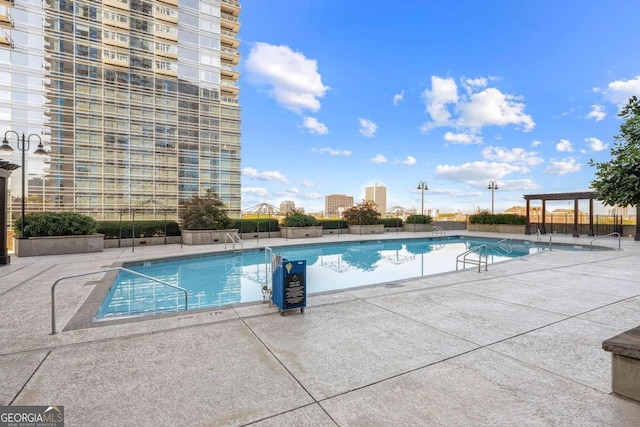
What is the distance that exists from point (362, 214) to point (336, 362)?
19868 mm

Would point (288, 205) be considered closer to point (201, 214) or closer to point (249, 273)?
point (201, 214)

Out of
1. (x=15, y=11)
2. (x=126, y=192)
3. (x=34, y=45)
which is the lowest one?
(x=126, y=192)

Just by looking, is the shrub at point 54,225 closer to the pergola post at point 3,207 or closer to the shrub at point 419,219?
the pergola post at point 3,207

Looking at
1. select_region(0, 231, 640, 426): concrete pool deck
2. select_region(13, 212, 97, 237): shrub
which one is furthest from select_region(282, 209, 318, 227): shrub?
select_region(0, 231, 640, 426): concrete pool deck

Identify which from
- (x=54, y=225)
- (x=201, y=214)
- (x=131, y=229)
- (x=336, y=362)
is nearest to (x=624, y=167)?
(x=336, y=362)

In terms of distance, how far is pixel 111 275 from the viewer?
774 centimetres

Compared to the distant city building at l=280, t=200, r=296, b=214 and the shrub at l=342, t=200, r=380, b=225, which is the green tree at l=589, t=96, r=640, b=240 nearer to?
the distant city building at l=280, t=200, r=296, b=214

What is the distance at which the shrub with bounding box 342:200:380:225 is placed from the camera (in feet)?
74.8

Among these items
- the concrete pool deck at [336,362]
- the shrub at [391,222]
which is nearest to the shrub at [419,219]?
the shrub at [391,222]

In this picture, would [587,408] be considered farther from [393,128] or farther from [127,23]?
[127,23]

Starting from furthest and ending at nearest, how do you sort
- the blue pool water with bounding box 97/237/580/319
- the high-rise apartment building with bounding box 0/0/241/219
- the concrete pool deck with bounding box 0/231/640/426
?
the high-rise apartment building with bounding box 0/0/241/219
the blue pool water with bounding box 97/237/580/319
the concrete pool deck with bounding box 0/231/640/426

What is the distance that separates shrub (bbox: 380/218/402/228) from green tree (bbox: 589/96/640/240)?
71.9 ft

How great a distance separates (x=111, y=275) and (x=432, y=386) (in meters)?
8.13

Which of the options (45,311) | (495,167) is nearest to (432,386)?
(45,311)
